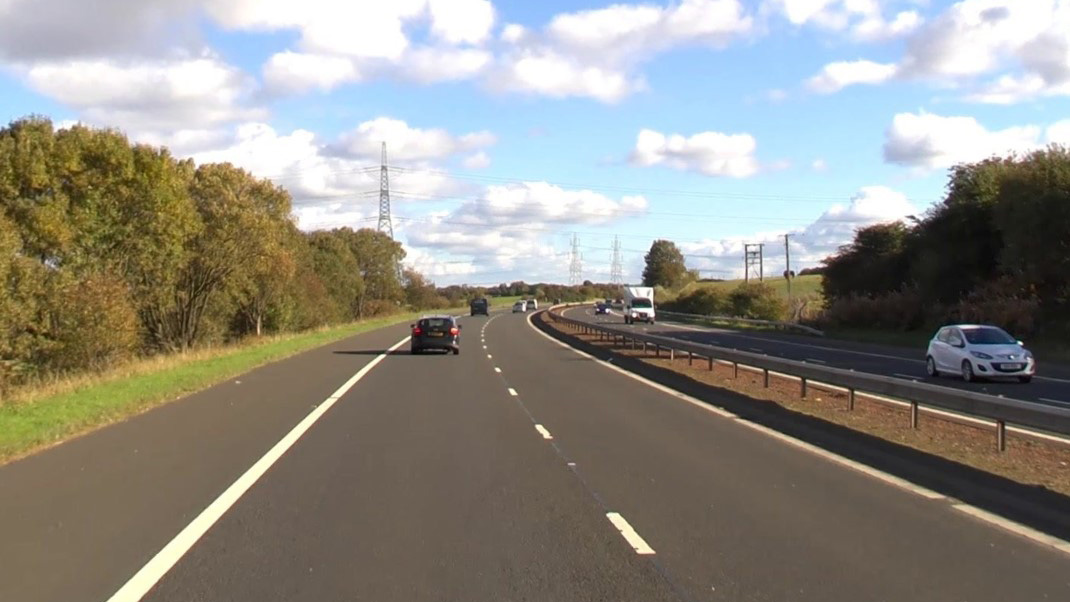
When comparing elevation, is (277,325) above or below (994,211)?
below

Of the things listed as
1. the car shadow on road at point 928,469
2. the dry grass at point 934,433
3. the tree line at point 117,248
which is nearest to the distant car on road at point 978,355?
the dry grass at point 934,433

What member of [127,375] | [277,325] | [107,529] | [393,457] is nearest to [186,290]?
[277,325]

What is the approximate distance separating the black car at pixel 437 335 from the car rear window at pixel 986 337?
66.3 ft

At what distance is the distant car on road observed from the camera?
26.8 metres

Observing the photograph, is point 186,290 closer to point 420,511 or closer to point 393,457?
point 393,457

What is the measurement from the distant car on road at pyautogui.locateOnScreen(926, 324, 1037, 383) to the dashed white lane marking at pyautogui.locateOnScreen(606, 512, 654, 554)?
19.9 m

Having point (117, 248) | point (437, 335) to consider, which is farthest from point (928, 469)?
point (117, 248)

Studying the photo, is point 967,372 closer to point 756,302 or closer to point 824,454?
point 824,454

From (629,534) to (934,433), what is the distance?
332 inches

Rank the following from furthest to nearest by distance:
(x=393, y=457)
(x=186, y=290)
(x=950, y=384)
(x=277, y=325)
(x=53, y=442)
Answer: (x=277, y=325) < (x=186, y=290) < (x=950, y=384) < (x=53, y=442) < (x=393, y=457)

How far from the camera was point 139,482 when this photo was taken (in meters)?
11.8

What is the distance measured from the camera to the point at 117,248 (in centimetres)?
4272

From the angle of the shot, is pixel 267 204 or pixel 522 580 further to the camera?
pixel 267 204

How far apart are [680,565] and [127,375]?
24.2 metres
